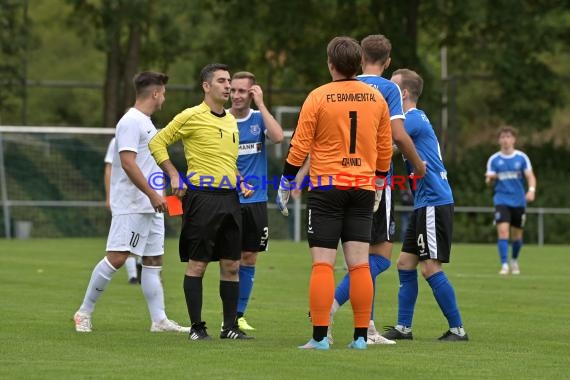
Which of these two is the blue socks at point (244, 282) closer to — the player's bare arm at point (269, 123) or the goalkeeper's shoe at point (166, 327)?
the goalkeeper's shoe at point (166, 327)

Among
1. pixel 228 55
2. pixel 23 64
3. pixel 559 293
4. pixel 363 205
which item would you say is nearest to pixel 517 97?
pixel 228 55

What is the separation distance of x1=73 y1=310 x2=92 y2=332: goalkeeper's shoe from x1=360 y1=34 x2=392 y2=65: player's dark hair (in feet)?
10.4

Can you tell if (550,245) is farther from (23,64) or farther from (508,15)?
(23,64)

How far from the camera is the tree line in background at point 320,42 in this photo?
3800 cm

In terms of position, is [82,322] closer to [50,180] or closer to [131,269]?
[131,269]

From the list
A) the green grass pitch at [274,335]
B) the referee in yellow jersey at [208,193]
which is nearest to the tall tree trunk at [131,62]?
the green grass pitch at [274,335]

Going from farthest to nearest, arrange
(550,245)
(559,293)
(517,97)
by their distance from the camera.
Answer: (517,97)
(550,245)
(559,293)

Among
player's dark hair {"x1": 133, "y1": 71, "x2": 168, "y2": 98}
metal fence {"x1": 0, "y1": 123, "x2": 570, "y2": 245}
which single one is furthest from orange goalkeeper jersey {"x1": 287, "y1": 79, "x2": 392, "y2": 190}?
metal fence {"x1": 0, "y1": 123, "x2": 570, "y2": 245}

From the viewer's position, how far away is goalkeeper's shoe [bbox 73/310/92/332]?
421 inches

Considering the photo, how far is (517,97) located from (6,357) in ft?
101

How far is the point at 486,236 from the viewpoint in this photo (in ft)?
113

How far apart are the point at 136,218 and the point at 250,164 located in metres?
1.13

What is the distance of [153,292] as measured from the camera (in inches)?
433

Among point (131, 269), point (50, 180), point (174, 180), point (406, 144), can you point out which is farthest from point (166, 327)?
point (50, 180)
